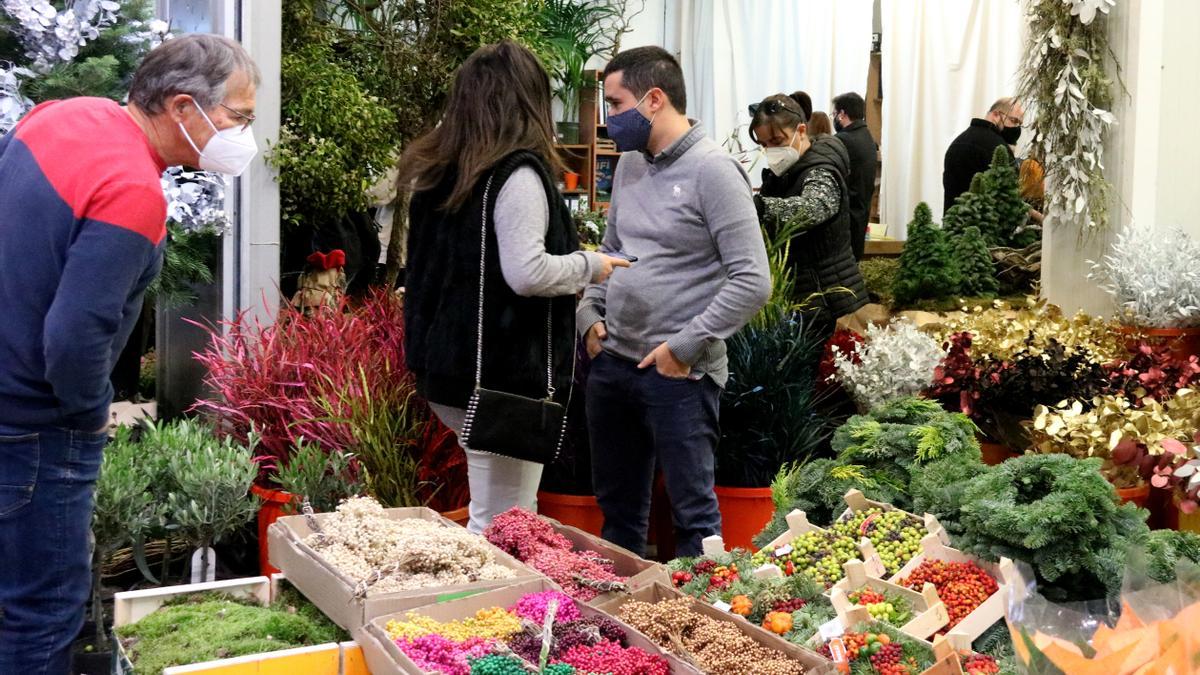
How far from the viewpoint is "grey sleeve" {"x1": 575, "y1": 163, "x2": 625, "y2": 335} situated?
11.0ft

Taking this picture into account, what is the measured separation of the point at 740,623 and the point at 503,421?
1.07m

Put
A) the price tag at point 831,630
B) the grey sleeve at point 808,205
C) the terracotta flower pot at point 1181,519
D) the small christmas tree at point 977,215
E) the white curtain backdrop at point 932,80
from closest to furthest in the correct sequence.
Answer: the price tag at point 831,630 < the terracotta flower pot at point 1181,519 < the grey sleeve at point 808,205 < the small christmas tree at point 977,215 < the white curtain backdrop at point 932,80

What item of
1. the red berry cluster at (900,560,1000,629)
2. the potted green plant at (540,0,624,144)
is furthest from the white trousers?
the potted green plant at (540,0,624,144)

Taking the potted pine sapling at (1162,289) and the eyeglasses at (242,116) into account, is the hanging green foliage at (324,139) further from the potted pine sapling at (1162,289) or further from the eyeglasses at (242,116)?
the potted pine sapling at (1162,289)

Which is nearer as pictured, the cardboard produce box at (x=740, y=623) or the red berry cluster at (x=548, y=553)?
the cardboard produce box at (x=740, y=623)

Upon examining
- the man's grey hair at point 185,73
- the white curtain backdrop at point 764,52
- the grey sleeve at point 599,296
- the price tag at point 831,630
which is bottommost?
the price tag at point 831,630

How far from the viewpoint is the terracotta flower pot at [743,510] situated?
3.95 m

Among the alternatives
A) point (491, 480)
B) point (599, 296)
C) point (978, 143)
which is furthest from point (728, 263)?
point (978, 143)

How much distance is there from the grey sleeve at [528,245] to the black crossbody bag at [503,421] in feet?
0.22

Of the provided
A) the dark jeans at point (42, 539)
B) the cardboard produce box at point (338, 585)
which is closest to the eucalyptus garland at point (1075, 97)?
the cardboard produce box at point (338, 585)

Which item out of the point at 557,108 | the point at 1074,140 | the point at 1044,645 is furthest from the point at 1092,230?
the point at 557,108

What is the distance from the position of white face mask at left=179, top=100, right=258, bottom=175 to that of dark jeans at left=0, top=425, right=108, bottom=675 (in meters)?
0.56

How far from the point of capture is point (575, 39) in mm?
9102

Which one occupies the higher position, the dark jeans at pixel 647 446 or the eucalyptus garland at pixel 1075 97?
the eucalyptus garland at pixel 1075 97
